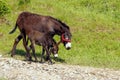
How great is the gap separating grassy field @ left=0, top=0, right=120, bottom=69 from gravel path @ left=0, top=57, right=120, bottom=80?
1.99 meters

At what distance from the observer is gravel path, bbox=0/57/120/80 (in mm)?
13438

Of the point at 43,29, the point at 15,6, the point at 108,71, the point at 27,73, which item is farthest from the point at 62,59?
the point at 15,6

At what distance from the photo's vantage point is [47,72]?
1402 cm

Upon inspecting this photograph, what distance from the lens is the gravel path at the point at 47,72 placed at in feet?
44.1

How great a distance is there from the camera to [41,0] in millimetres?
25266

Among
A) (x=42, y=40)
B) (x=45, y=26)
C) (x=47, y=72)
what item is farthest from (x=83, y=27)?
(x=47, y=72)

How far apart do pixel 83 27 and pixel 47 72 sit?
8827mm

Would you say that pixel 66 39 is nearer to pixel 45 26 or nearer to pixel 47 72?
pixel 45 26

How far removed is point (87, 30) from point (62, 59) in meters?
4.87

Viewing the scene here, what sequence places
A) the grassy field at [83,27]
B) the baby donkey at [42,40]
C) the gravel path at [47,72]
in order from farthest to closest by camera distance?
the grassy field at [83,27] < the baby donkey at [42,40] < the gravel path at [47,72]

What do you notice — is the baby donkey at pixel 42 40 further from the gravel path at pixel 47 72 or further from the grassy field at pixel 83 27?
the grassy field at pixel 83 27

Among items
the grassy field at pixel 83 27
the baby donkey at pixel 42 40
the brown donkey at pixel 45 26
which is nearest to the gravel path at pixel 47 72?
the baby donkey at pixel 42 40

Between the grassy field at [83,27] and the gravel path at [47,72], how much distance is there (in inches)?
78.5

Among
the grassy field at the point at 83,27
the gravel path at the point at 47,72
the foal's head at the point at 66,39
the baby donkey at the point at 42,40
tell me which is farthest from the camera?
the grassy field at the point at 83,27
